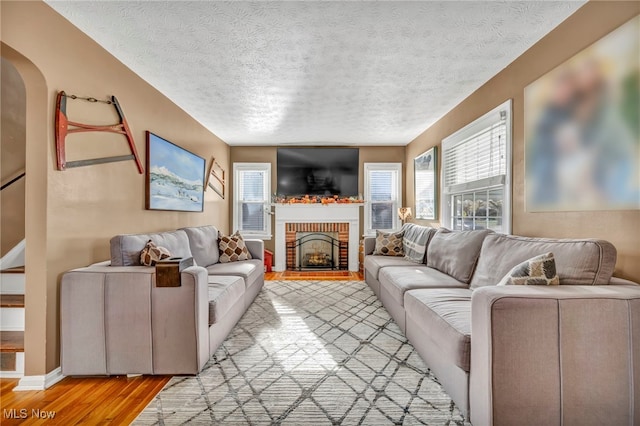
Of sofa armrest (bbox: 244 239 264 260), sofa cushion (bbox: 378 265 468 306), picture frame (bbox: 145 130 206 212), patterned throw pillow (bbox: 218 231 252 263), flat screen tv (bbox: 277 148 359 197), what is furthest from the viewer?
flat screen tv (bbox: 277 148 359 197)

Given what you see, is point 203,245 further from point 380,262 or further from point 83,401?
point 380,262

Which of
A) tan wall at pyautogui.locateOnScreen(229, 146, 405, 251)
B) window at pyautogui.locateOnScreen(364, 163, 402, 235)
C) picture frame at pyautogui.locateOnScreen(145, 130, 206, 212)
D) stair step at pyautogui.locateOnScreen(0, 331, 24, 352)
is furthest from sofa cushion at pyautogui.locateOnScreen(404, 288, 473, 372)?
tan wall at pyautogui.locateOnScreen(229, 146, 405, 251)

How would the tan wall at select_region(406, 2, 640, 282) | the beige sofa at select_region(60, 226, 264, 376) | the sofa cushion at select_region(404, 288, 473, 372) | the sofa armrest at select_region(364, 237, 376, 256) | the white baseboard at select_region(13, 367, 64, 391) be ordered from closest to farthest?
the sofa cushion at select_region(404, 288, 473, 372) < the tan wall at select_region(406, 2, 640, 282) < the white baseboard at select_region(13, 367, 64, 391) < the beige sofa at select_region(60, 226, 264, 376) < the sofa armrest at select_region(364, 237, 376, 256)

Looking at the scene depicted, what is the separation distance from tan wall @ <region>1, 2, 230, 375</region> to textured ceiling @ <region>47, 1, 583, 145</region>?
0.19m

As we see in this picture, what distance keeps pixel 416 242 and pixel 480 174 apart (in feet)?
3.69

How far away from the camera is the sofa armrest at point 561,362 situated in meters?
1.38

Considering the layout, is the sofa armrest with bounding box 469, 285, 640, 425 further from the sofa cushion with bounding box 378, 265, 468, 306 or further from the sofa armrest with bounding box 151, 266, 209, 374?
the sofa armrest with bounding box 151, 266, 209, 374

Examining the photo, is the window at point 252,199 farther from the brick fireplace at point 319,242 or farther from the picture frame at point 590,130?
the picture frame at point 590,130

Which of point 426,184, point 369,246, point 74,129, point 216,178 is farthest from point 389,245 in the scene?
point 74,129

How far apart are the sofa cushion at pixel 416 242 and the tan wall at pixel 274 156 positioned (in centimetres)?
201

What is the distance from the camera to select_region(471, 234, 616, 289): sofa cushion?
1.65 metres

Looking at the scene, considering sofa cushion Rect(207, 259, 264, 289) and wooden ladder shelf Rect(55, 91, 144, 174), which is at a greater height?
wooden ladder shelf Rect(55, 91, 144, 174)

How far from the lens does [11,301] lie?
220 cm

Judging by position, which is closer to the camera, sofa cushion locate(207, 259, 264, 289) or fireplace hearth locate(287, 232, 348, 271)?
sofa cushion locate(207, 259, 264, 289)
